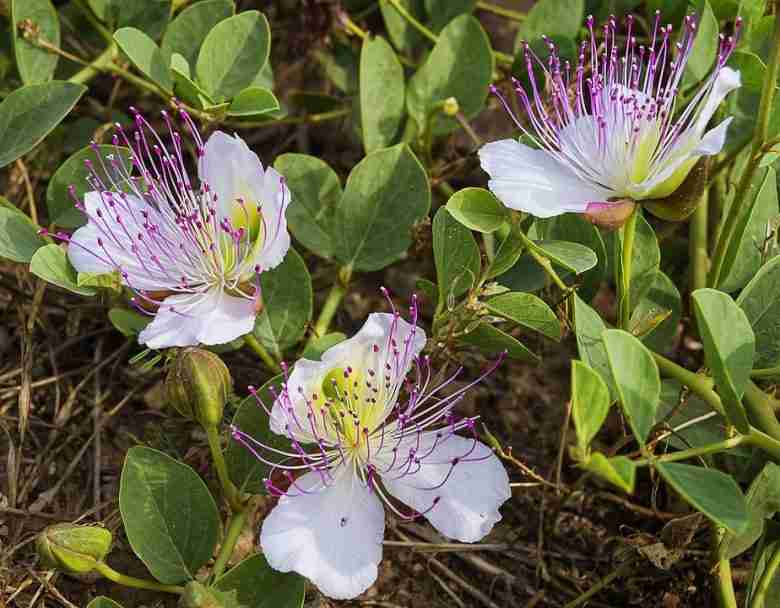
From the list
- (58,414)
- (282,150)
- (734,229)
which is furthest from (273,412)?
(282,150)

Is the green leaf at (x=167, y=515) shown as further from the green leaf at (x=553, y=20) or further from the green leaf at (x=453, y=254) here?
the green leaf at (x=553, y=20)

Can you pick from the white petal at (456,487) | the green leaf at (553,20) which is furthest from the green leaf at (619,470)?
the green leaf at (553,20)

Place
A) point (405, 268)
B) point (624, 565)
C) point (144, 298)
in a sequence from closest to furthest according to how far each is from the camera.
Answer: point (144, 298), point (624, 565), point (405, 268)

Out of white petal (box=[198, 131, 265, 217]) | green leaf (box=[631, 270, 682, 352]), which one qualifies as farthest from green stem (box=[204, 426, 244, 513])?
green leaf (box=[631, 270, 682, 352])

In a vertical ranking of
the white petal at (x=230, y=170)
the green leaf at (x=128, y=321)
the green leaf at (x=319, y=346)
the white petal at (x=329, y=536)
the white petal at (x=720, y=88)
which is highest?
the white petal at (x=720, y=88)

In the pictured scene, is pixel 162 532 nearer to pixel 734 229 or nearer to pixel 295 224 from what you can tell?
pixel 295 224

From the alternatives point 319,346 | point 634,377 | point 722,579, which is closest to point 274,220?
point 319,346
